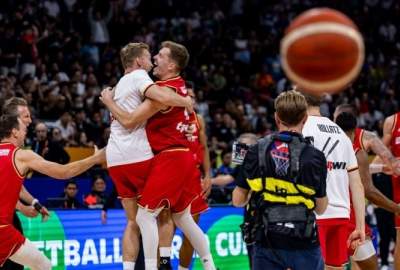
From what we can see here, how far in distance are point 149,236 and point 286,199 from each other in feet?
6.64

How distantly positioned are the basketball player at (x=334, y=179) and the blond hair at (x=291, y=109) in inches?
49.6

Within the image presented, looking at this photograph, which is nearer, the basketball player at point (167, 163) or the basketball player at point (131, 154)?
the basketball player at point (167, 163)

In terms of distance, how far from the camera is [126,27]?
21.5 metres

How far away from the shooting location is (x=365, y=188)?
855 cm

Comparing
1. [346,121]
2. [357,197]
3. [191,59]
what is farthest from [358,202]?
[191,59]

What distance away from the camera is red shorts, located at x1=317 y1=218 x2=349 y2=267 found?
7.71 m

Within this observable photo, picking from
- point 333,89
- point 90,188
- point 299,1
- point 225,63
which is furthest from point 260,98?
point 333,89

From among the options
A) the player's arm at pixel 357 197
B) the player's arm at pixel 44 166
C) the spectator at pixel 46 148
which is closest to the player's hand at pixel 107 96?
the player's arm at pixel 44 166

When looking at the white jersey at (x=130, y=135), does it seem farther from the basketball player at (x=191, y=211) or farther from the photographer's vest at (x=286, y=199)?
the photographer's vest at (x=286, y=199)

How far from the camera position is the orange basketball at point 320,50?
241 inches

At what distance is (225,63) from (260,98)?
1383 millimetres

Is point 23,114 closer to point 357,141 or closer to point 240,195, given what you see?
point 240,195

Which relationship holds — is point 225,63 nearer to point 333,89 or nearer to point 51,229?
point 51,229

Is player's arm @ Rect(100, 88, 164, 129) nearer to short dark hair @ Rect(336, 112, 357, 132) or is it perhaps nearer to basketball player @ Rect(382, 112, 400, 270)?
short dark hair @ Rect(336, 112, 357, 132)
